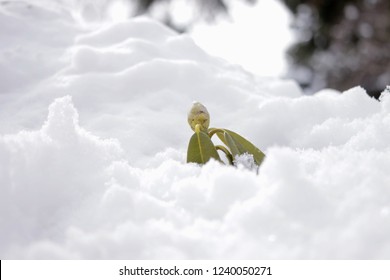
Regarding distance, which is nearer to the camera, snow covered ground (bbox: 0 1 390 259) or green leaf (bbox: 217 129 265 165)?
snow covered ground (bbox: 0 1 390 259)

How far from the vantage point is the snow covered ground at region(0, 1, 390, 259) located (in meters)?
0.50

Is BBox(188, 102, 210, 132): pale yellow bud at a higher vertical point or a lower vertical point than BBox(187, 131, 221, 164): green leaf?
higher

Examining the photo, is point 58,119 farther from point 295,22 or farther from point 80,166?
point 295,22

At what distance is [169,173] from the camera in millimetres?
652

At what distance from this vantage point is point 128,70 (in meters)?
1.05

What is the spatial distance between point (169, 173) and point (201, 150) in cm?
8

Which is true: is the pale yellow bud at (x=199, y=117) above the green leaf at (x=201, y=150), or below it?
above

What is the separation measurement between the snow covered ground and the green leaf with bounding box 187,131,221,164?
0.08 feet

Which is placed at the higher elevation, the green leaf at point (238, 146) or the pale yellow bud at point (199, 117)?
the pale yellow bud at point (199, 117)

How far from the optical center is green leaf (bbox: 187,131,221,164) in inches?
27.7

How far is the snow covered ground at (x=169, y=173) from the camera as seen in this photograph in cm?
50

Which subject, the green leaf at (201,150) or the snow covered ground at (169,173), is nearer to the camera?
the snow covered ground at (169,173)

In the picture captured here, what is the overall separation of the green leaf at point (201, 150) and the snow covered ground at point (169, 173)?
0.08ft

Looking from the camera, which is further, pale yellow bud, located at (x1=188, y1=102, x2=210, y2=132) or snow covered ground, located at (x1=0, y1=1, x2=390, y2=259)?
pale yellow bud, located at (x1=188, y1=102, x2=210, y2=132)
